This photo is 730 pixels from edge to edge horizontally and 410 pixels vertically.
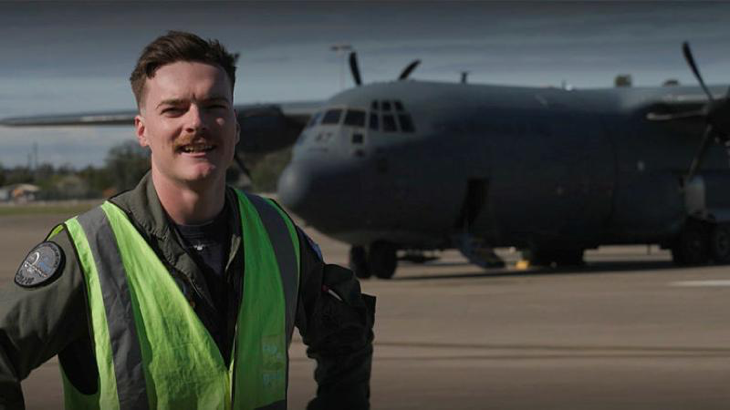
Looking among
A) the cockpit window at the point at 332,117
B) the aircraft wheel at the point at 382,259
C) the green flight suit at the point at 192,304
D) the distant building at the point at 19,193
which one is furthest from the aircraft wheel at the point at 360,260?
the distant building at the point at 19,193

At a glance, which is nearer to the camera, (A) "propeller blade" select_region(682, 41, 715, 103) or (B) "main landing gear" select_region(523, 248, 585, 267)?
(A) "propeller blade" select_region(682, 41, 715, 103)

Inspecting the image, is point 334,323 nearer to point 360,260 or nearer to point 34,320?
point 34,320

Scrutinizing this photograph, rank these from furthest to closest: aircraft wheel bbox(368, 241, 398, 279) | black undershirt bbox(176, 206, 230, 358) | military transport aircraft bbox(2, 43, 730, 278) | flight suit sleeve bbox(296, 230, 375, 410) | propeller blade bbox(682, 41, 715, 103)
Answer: propeller blade bbox(682, 41, 715, 103)
aircraft wheel bbox(368, 241, 398, 279)
military transport aircraft bbox(2, 43, 730, 278)
flight suit sleeve bbox(296, 230, 375, 410)
black undershirt bbox(176, 206, 230, 358)

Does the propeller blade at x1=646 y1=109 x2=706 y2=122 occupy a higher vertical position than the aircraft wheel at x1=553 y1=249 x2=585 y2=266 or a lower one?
higher

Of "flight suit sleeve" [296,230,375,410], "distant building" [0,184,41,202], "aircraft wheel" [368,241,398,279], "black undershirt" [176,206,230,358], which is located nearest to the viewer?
"black undershirt" [176,206,230,358]

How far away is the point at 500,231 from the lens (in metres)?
21.5

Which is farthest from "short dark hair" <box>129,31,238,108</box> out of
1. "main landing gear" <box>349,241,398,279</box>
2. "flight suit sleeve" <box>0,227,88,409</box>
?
"main landing gear" <box>349,241,398,279</box>

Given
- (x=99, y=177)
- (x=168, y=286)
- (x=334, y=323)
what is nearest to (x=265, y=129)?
(x=334, y=323)

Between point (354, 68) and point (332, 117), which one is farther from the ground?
point (354, 68)

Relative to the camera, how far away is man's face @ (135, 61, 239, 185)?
99.7 inches

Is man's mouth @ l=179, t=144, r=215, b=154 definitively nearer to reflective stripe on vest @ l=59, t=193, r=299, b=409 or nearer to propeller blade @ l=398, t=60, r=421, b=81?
reflective stripe on vest @ l=59, t=193, r=299, b=409

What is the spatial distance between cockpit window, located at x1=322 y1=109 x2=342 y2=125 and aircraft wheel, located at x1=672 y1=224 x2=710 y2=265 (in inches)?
312

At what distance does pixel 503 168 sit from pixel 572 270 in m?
3.58

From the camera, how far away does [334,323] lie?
2805mm
